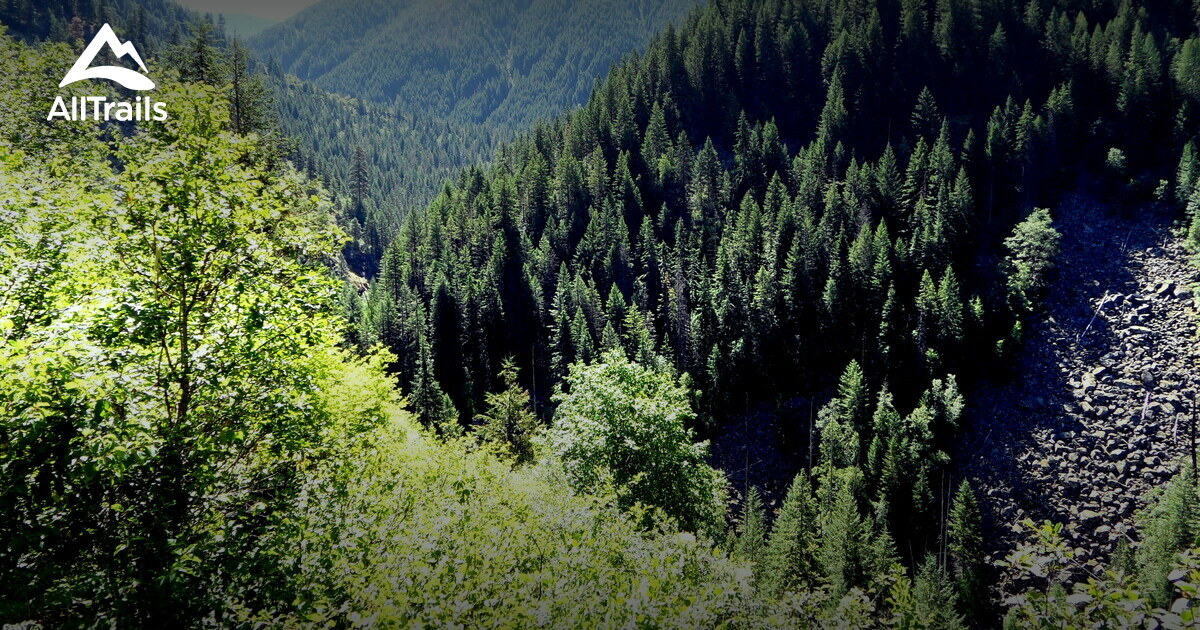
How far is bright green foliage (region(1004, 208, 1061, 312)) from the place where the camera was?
81.0 meters

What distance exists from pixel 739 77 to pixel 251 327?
15218cm

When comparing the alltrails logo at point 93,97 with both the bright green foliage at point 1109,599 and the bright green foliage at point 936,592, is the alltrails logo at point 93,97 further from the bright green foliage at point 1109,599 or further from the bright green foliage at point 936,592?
the bright green foliage at point 936,592

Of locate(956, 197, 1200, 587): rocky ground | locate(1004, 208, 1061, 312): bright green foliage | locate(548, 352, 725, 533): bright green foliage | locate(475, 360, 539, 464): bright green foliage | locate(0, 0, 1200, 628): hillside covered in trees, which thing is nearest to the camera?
locate(0, 0, 1200, 628): hillside covered in trees

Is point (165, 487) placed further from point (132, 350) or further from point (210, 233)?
point (210, 233)

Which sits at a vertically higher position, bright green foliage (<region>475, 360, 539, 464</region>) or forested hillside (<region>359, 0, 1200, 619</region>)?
forested hillside (<region>359, 0, 1200, 619</region>)

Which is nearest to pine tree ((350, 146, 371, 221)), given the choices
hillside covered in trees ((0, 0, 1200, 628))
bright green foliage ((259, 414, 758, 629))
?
hillside covered in trees ((0, 0, 1200, 628))

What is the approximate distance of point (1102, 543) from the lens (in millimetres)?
59625

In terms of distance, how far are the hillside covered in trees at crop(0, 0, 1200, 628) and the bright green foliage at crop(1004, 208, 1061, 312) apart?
56cm

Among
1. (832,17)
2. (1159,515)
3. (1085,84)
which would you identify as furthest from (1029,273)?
(832,17)

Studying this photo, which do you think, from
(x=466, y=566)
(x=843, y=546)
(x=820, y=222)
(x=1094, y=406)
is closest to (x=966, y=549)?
(x=843, y=546)

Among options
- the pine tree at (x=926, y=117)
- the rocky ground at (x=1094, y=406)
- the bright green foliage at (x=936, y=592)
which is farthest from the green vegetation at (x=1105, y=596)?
the pine tree at (x=926, y=117)

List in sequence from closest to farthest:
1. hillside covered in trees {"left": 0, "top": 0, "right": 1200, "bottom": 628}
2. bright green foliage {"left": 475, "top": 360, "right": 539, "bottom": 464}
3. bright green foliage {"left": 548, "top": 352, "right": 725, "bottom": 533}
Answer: hillside covered in trees {"left": 0, "top": 0, "right": 1200, "bottom": 628} → bright green foliage {"left": 548, "top": 352, "right": 725, "bottom": 533} → bright green foliage {"left": 475, "top": 360, "right": 539, "bottom": 464}

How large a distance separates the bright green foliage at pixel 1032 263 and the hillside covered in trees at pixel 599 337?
1.85 feet

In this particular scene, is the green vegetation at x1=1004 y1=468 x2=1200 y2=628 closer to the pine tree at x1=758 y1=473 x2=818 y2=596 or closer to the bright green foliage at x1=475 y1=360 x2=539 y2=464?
the pine tree at x1=758 y1=473 x2=818 y2=596
